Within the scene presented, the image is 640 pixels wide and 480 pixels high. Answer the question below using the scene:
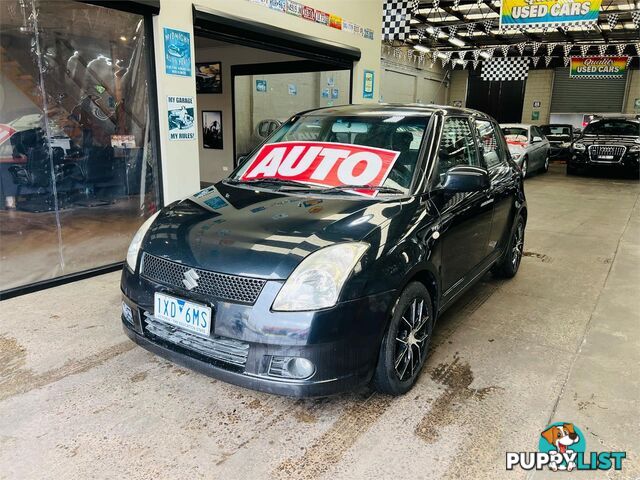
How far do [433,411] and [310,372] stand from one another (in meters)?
0.79

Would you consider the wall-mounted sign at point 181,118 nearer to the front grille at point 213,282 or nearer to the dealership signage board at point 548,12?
the front grille at point 213,282

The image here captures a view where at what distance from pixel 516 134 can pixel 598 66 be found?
28.8ft

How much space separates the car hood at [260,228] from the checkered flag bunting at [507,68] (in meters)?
18.8

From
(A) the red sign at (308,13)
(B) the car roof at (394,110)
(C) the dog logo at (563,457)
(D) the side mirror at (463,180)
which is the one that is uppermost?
(A) the red sign at (308,13)

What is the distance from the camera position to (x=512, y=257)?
4535mm

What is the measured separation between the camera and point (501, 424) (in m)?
2.36

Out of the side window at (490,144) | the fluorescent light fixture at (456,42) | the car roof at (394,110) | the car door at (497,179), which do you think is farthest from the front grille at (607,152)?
the car roof at (394,110)

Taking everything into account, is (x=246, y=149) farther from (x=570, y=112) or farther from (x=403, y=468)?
(x=570, y=112)

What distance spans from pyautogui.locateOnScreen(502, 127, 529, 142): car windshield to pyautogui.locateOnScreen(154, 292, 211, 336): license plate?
11991mm

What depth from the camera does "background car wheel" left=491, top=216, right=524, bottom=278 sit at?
4.39 m

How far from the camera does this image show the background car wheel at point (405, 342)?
2318mm

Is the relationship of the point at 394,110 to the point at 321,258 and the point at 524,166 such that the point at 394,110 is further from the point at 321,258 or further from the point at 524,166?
the point at 524,166

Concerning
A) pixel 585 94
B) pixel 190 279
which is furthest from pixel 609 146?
pixel 190 279

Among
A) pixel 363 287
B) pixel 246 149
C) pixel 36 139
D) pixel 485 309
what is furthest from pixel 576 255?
pixel 246 149
